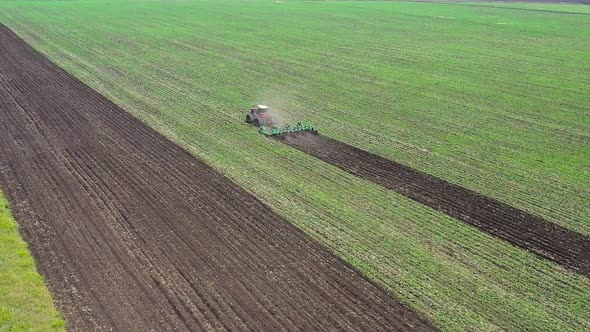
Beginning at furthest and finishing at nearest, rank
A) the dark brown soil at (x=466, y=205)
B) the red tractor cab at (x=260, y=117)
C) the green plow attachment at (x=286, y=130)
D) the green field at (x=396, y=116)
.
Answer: the red tractor cab at (x=260, y=117) → the green plow attachment at (x=286, y=130) → the dark brown soil at (x=466, y=205) → the green field at (x=396, y=116)

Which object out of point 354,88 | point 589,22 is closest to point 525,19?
point 589,22

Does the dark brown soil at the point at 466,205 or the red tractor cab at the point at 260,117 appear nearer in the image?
the dark brown soil at the point at 466,205

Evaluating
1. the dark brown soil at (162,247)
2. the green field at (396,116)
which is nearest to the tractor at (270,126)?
the green field at (396,116)

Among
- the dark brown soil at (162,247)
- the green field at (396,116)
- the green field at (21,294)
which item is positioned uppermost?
the green field at (21,294)

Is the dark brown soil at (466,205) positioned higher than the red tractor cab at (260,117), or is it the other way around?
the red tractor cab at (260,117)

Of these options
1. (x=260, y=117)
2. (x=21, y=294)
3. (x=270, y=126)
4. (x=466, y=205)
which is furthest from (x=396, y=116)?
(x=21, y=294)

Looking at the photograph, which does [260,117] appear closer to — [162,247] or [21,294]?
[162,247]

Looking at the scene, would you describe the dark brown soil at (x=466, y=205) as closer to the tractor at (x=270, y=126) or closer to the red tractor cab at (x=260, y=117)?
the tractor at (x=270, y=126)
